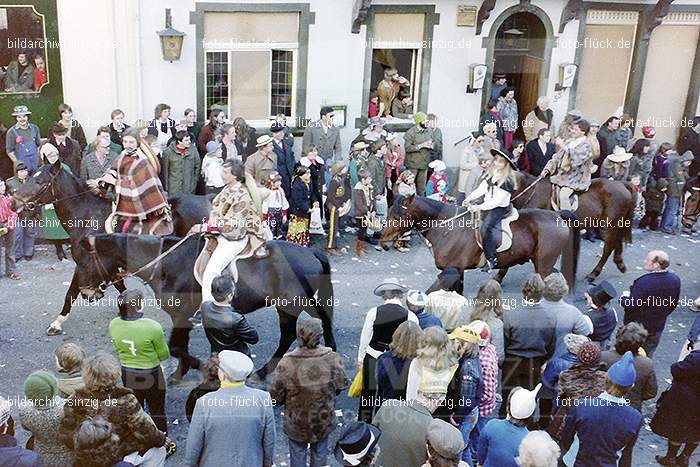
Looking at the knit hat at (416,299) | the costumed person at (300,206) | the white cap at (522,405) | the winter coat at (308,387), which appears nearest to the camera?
the white cap at (522,405)

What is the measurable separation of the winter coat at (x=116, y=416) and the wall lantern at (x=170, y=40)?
926 centimetres

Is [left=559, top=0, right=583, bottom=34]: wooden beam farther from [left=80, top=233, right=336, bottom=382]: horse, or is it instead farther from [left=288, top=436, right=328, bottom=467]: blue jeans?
[left=288, top=436, right=328, bottom=467]: blue jeans

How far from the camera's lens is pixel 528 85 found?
56.3 feet

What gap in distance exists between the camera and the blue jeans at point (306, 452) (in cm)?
645

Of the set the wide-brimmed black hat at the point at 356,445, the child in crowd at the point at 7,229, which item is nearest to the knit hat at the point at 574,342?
the wide-brimmed black hat at the point at 356,445

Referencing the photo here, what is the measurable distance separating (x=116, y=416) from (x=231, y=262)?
3.13 m

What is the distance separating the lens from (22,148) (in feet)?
40.4

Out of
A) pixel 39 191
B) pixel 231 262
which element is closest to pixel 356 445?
pixel 231 262

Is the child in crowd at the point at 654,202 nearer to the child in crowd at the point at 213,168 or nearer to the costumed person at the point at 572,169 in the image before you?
the costumed person at the point at 572,169

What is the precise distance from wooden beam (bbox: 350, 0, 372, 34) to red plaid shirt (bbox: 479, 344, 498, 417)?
9.41 metres

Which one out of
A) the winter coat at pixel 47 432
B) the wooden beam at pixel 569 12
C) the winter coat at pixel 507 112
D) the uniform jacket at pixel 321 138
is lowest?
the winter coat at pixel 47 432

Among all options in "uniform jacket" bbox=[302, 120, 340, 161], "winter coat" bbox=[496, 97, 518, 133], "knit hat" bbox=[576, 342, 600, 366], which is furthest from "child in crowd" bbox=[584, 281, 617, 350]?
"winter coat" bbox=[496, 97, 518, 133]

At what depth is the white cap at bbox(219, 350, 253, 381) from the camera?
17.6ft

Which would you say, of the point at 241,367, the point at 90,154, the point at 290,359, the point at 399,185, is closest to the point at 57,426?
the point at 241,367
